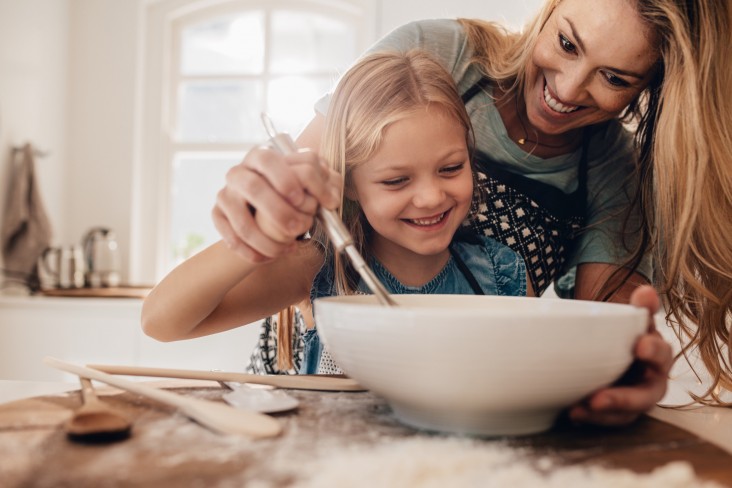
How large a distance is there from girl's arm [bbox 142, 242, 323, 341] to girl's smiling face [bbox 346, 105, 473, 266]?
13cm

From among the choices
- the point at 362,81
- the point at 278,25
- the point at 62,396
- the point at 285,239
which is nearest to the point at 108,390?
the point at 62,396

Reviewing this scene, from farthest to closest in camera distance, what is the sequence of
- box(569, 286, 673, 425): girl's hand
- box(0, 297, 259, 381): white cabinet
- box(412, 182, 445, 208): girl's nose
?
box(0, 297, 259, 381): white cabinet, box(412, 182, 445, 208): girl's nose, box(569, 286, 673, 425): girl's hand

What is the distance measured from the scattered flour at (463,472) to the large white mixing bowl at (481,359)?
0.04 m

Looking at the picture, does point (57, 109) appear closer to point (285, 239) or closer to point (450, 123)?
point (450, 123)

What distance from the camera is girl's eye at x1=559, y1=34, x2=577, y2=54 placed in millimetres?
1017

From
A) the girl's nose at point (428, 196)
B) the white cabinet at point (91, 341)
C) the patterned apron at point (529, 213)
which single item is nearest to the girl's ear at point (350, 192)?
the girl's nose at point (428, 196)

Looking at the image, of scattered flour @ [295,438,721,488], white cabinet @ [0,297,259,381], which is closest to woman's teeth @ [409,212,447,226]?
scattered flour @ [295,438,721,488]

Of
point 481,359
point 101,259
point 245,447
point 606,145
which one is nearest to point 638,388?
point 481,359

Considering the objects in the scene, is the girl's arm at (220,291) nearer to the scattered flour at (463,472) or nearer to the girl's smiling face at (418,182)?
the girl's smiling face at (418,182)

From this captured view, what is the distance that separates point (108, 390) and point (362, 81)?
0.60 metres

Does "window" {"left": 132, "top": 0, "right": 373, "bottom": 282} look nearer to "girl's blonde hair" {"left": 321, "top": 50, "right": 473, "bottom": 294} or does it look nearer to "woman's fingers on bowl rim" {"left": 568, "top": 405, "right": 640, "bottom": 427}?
"girl's blonde hair" {"left": 321, "top": 50, "right": 473, "bottom": 294}

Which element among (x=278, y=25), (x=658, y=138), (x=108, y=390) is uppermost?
(x=278, y=25)

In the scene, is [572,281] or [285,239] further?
[572,281]

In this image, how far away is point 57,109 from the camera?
310 centimetres
